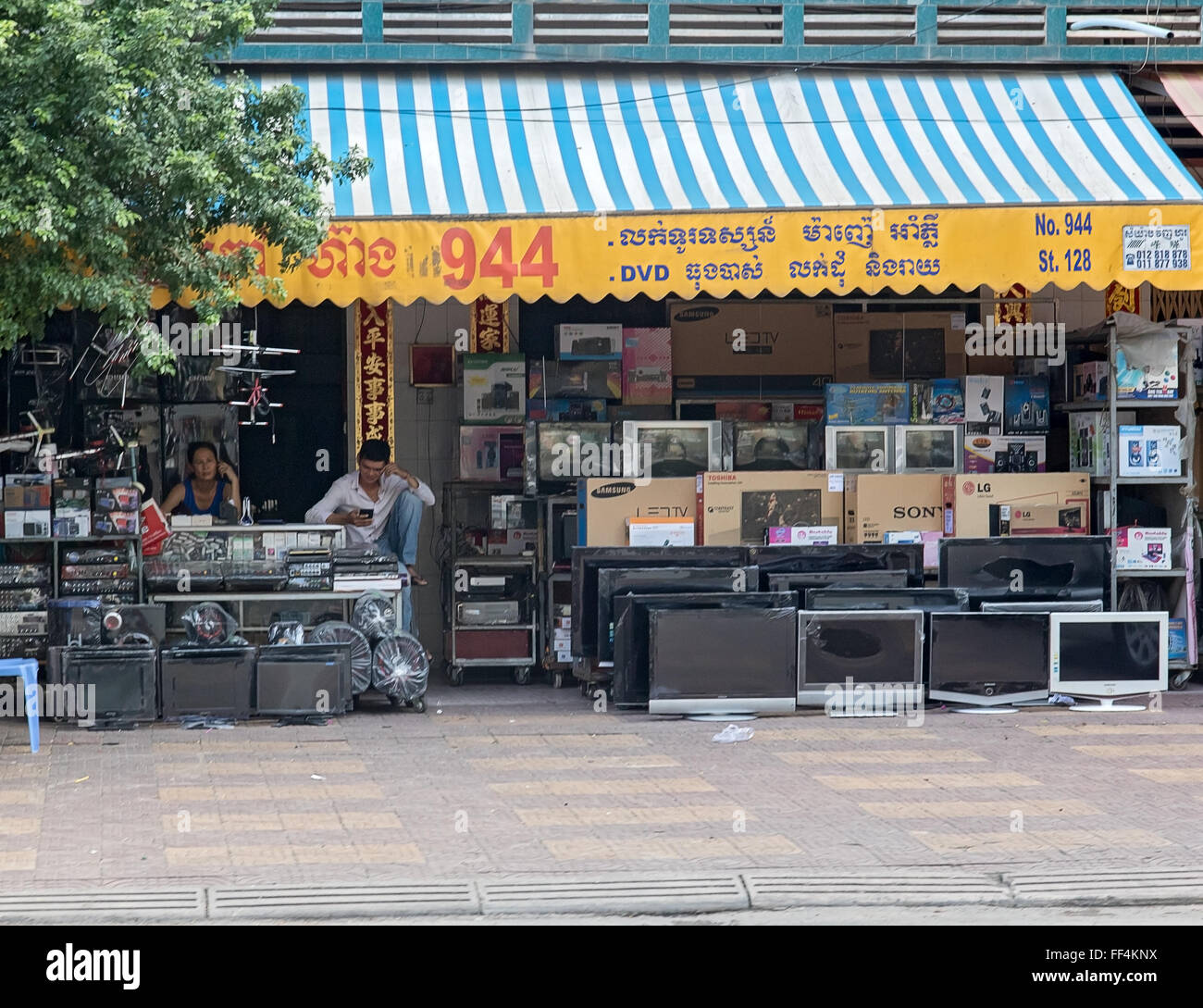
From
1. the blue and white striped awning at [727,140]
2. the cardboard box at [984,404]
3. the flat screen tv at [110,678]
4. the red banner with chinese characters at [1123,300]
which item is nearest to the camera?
the flat screen tv at [110,678]

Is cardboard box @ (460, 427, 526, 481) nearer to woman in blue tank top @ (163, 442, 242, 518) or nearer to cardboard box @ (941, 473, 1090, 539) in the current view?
woman in blue tank top @ (163, 442, 242, 518)

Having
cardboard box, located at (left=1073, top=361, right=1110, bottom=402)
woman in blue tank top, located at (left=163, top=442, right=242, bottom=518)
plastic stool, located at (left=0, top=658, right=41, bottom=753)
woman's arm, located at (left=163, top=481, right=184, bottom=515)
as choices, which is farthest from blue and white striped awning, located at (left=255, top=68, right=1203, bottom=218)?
plastic stool, located at (left=0, top=658, right=41, bottom=753)

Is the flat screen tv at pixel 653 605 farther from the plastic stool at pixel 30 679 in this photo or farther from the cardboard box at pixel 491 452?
the plastic stool at pixel 30 679

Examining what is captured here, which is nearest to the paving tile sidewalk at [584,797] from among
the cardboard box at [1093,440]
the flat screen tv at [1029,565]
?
the flat screen tv at [1029,565]

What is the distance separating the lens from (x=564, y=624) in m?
12.5

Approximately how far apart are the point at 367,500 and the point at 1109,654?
5680 mm

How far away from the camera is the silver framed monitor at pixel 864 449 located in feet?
39.5

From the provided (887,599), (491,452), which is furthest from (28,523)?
(887,599)

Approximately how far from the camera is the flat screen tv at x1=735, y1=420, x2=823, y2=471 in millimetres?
12328

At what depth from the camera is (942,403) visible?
41.0 ft

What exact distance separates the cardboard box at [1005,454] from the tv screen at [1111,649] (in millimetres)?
1769

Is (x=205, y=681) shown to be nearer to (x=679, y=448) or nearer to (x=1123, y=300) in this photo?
(x=679, y=448)

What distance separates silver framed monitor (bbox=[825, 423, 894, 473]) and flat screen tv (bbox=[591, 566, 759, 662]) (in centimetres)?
147

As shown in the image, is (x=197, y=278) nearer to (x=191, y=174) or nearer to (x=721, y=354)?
(x=191, y=174)
